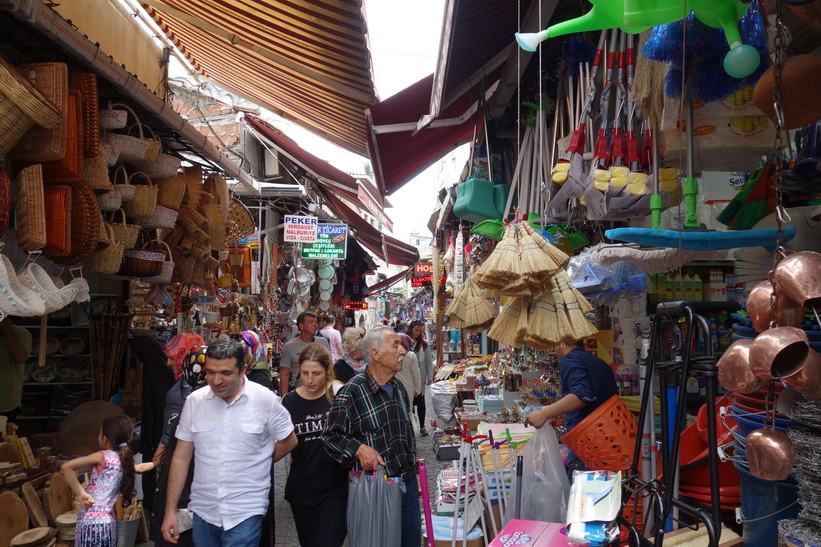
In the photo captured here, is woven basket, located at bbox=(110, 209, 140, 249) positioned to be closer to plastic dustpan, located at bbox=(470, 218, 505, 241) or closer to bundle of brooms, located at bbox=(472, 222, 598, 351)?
bundle of brooms, located at bbox=(472, 222, 598, 351)

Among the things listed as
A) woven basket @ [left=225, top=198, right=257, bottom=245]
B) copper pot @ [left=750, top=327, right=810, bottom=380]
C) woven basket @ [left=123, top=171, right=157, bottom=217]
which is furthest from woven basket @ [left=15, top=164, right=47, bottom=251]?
woven basket @ [left=225, top=198, right=257, bottom=245]

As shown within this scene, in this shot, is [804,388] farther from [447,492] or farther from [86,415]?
[86,415]

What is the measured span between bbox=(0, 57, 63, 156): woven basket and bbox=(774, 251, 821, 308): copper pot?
3.31m

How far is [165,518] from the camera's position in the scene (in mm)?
3346

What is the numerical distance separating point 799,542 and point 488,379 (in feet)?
22.8

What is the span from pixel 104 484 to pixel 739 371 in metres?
4.14

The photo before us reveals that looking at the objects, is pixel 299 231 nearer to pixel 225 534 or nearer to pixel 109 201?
pixel 109 201

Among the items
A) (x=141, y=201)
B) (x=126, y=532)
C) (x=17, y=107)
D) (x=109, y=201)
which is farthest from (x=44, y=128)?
(x=126, y=532)

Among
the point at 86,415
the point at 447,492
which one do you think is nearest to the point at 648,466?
the point at 447,492

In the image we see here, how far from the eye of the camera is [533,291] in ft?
13.3

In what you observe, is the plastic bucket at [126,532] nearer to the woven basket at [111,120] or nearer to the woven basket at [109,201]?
the woven basket at [109,201]

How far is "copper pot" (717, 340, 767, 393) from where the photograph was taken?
1575 millimetres

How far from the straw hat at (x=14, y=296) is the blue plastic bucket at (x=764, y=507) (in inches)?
140

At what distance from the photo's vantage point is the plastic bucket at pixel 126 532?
4.73 m
